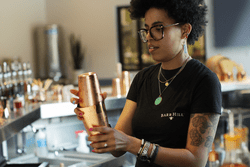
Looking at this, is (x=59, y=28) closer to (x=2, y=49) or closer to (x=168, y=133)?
(x=2, y=49)

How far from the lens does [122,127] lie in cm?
132

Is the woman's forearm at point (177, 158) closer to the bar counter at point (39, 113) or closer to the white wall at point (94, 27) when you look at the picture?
the bar counter at point (39, 113)

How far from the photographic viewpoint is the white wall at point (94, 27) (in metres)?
7.08

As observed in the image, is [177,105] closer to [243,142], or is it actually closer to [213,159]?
[213,159]

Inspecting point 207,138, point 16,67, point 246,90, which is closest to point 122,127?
point 207,138

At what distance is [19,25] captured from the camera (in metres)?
6.24

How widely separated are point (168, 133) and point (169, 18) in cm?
45

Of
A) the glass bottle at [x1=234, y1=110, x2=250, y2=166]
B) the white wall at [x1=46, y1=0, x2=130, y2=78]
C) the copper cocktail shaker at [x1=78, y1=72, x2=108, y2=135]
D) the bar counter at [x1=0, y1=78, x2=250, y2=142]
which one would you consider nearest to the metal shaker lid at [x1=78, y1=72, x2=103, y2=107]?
the copper cocktail shaker at [x1=78, y1=72, x2=108, y2=135]

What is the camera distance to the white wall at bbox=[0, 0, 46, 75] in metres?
5.52

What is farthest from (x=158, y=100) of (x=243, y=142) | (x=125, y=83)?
(x=243, y=142)

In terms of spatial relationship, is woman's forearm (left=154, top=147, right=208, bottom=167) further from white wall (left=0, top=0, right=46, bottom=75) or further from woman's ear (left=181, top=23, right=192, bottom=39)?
white wall (left=0, top=0, right=46, bottom=75)

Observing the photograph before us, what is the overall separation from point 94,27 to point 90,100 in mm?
6441

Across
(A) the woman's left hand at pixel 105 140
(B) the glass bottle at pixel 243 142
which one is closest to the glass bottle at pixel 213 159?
(B) the glass bottle at pixel 243 142

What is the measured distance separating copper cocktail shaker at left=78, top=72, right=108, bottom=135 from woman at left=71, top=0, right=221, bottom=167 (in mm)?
26
